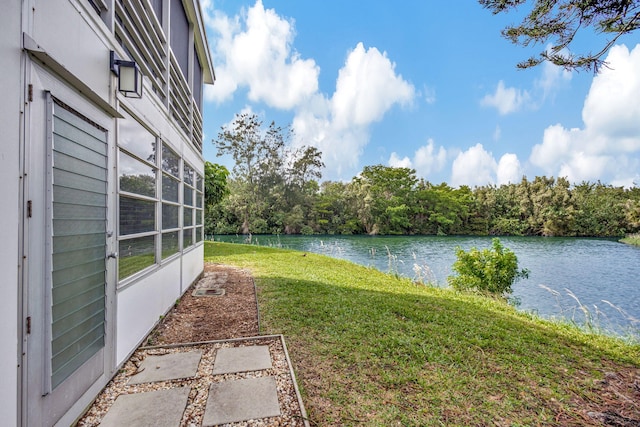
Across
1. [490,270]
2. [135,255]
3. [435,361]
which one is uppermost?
[135,255]

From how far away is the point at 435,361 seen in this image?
256 centimetres

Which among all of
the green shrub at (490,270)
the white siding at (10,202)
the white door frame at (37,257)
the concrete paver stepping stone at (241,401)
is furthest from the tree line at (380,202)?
the white siding at (10,202)

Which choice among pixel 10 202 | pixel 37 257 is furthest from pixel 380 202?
pixel 10 202

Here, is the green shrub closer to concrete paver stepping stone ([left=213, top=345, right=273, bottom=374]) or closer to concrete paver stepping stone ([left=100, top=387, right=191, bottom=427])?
concrete paver stepping stone ([left=213, top=345, right=273, bottom=374])

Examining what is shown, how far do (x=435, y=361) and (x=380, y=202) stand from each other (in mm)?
27227

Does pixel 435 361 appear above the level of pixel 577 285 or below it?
above

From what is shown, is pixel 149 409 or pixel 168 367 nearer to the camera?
pixel 149 409

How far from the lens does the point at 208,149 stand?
25.0 meters

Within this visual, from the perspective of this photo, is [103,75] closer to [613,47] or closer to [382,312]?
[382,312]

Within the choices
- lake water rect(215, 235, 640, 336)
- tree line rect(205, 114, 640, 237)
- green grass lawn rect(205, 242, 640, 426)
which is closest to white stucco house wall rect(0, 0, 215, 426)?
green grass lawn rect(205, 242, 640, 426)

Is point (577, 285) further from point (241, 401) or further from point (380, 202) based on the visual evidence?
point (380, 202)

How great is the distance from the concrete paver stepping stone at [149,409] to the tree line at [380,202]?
23.0 metres

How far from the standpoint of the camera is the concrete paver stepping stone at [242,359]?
2.30 meters

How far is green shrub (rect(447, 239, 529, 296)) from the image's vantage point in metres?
6.17
